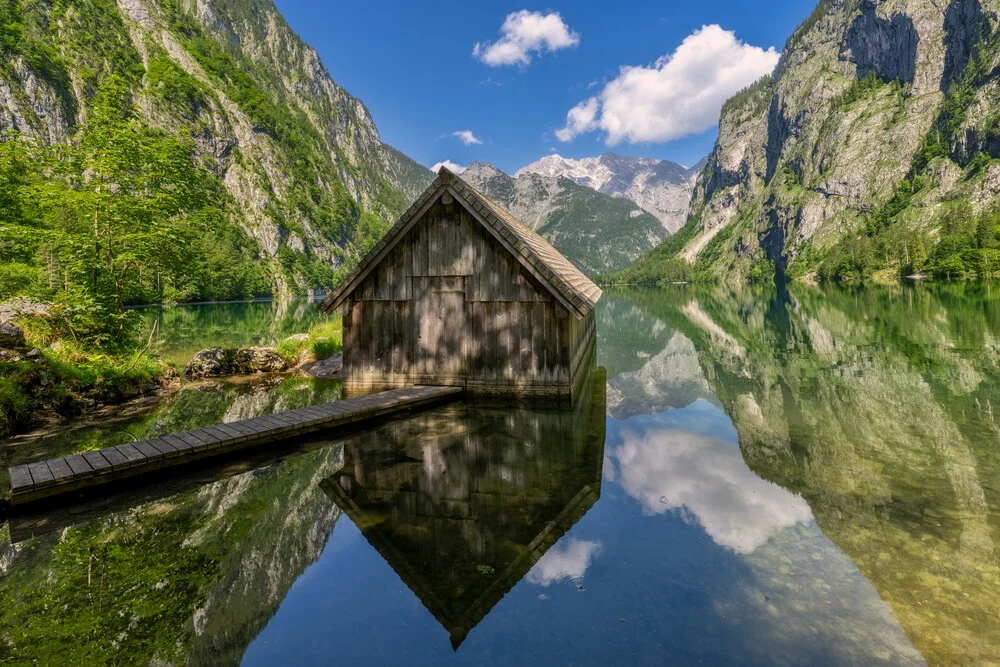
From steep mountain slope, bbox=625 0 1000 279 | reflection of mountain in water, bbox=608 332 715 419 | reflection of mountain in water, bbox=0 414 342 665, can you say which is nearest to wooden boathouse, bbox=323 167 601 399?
reflection of mountain in water, bbox=608 332 715 419

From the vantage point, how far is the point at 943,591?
4.45 metres

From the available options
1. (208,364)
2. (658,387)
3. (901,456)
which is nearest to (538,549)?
(901,456)

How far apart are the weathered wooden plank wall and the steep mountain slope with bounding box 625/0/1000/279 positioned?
10713 cm

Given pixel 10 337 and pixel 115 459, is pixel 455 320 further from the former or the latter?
pixel 10 337

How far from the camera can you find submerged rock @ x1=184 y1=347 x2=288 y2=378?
56.2 ft

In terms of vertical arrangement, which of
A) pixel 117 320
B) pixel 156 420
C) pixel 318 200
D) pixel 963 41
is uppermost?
pixel 963 41

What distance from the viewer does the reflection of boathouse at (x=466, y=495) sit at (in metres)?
4.77

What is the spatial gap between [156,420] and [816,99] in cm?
23875

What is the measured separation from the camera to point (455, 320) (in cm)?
1370

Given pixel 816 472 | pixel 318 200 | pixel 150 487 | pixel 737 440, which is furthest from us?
pixel 318 200

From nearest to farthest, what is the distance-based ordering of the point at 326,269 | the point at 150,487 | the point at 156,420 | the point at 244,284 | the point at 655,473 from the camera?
the point at 150,487, the point at 655,473, the point at 156,420, the point at 244,284, the point at 326,269

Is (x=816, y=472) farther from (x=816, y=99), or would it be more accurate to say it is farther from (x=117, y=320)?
(x=816, y=99)

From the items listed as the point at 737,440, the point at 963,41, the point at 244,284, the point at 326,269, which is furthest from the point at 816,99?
the point at 737,440

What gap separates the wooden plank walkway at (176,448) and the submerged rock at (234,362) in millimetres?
9031
